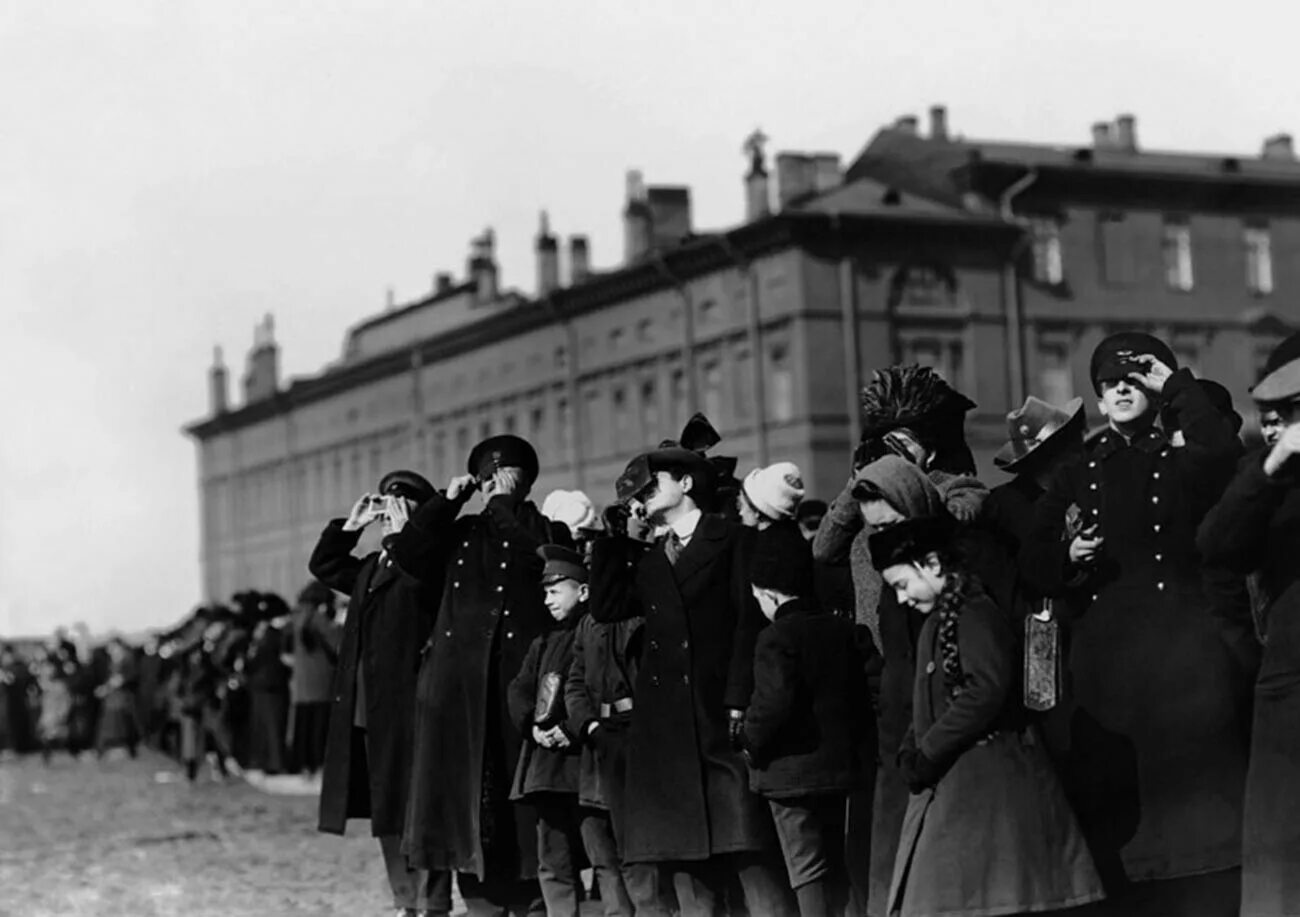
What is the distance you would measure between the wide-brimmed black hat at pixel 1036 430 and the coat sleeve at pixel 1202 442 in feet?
2.80

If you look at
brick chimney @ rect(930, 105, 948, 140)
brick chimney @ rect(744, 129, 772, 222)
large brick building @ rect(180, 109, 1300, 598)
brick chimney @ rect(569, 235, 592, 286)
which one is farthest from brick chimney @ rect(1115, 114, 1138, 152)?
brick chimney @ rect(569, 235, 592, 286)

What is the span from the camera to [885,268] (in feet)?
174

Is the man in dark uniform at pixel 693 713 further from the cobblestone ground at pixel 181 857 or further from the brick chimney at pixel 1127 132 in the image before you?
the brick chimney at pixel 1127 132

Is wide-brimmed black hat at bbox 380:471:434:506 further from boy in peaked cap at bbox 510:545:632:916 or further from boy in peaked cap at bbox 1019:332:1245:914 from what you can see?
boy in peaked cap at bbox 1019:332:1245:914

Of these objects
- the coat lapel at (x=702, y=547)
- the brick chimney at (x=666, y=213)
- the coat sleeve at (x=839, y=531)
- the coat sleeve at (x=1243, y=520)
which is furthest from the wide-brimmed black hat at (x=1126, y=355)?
the brick chimney at (x=666, y=213)

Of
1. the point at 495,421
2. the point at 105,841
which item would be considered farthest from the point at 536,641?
the point at 495,421

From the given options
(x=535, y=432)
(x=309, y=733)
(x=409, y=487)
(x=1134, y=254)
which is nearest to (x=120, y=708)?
(x=309, y=733)

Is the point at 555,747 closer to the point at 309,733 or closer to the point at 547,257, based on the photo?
the point at 309,733

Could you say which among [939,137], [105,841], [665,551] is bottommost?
[105,841]

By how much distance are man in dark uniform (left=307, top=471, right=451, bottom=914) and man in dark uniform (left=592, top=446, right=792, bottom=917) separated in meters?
2.40

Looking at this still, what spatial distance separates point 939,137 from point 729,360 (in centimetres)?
797

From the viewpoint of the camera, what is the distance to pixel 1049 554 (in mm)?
7703

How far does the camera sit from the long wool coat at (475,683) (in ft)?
35.0

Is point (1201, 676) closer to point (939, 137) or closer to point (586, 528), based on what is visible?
point (586, 528)
